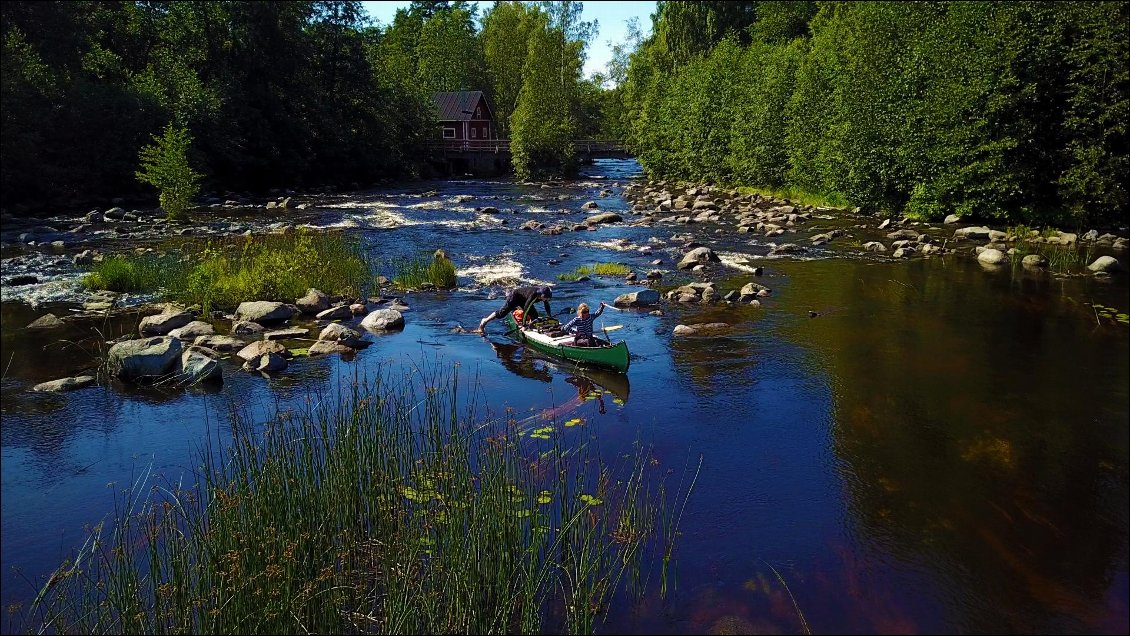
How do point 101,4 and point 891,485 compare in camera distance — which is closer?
point 891,485

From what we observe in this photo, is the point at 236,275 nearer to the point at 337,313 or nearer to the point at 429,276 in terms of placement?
the point at 337,313

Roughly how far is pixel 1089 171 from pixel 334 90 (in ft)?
149

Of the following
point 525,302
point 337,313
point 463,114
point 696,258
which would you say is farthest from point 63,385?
point 463,114

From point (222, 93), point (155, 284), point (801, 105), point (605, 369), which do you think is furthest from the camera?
point (222, 93)

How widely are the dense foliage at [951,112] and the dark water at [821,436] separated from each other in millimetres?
7728

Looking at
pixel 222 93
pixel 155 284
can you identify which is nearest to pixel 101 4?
pixel 222 93

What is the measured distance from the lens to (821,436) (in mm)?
11203

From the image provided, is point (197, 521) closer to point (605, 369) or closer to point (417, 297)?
point (605, 369)

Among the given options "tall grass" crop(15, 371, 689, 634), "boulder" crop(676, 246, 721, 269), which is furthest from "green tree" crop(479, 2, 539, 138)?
"tall grass" crop(15, 371, 689, 634)

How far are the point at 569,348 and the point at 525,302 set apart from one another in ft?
8.04

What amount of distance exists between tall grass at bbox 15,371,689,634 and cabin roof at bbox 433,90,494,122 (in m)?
70.8

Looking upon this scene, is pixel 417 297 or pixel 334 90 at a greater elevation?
pixel 334 90

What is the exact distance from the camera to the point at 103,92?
37875 mm

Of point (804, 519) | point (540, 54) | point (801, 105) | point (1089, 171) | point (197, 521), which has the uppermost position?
point (540, 54)
